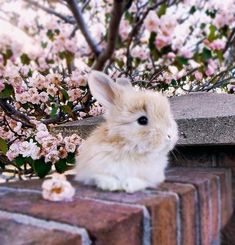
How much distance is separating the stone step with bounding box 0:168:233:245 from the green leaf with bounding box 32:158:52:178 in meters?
0.60

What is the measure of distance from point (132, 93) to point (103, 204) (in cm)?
46

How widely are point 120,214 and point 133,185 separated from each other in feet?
0.73

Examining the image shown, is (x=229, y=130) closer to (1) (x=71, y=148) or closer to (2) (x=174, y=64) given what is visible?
(1) (x=71, y=148)

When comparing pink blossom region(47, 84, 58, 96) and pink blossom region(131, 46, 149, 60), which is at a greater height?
pink blossom region(131, 46, 149, 60)

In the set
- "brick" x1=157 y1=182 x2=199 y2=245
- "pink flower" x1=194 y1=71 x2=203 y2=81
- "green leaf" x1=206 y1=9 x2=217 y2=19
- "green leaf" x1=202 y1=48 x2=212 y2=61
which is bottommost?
"brick" x1=157 y1=182 x2=199 y2=245

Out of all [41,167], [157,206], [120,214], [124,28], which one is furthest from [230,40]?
[120,214]

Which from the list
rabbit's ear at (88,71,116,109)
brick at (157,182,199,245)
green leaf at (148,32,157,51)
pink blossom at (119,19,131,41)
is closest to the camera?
brick at (157,182,199,245)

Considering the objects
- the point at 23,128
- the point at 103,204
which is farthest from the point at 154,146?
the point at 23,128

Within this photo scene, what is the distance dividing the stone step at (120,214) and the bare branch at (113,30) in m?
0.72

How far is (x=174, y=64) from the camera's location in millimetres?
2510

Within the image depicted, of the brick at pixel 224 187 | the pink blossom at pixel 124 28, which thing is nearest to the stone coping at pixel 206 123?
the brick at pixel 224 187

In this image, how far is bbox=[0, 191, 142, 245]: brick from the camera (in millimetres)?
631

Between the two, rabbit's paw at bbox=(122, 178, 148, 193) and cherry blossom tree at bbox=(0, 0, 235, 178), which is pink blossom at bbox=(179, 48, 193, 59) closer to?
cherry blossom tree at bbox=(0, 0, 235, 178)

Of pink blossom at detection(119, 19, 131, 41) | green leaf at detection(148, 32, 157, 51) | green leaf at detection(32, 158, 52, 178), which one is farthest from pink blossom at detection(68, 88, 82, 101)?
pink blossom at detection(119, 19, 131, 41)
